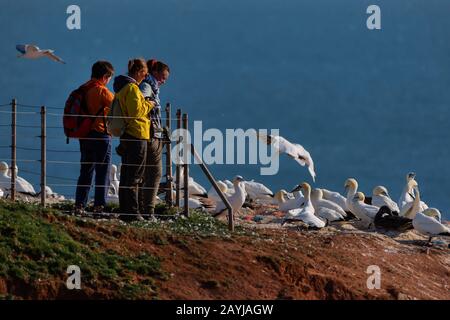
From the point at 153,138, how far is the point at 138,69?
113 cm

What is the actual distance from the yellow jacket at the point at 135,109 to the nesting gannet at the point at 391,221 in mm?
6386

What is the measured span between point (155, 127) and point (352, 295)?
12.2ft

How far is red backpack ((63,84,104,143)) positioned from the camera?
20781 millimetres

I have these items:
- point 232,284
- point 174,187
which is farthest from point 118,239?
point 174,187

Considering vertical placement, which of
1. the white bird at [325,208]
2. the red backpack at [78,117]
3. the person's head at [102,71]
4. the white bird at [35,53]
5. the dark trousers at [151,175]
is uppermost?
the white bird at [35,53]

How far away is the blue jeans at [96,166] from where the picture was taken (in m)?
20.8

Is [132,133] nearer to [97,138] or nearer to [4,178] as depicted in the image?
[97,138]

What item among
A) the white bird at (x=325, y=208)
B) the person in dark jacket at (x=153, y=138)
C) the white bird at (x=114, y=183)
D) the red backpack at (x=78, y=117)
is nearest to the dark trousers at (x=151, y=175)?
the person in dark jacket at (x=153, y=138)

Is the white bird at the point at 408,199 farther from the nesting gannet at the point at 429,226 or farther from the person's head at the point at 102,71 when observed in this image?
the person's head at the point at 102,71

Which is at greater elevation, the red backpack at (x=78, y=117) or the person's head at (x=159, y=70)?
the person's head at (x=159, y=70)

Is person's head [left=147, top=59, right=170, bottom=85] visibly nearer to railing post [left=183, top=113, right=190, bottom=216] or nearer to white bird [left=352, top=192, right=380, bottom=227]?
railing post [left=183, top=113, right=190, bottom=216]

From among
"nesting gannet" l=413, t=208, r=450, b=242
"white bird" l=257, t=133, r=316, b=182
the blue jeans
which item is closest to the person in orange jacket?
the blue jeans

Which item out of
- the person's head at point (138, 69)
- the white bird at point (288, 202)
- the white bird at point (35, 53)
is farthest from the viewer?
the white bird at point (288, 202)
